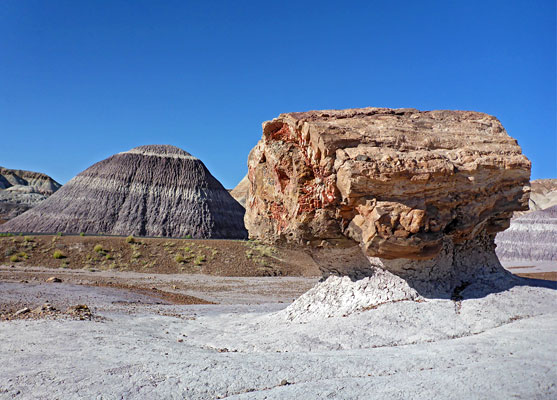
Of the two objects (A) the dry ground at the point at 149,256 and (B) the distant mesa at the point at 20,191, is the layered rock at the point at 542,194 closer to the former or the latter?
(A) the dry ground at the point at 149,256

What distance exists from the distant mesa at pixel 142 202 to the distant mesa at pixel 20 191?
31405 millimetres

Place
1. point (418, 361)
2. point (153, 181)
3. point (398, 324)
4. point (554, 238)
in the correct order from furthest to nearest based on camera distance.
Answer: point (153, 181) < point (554, 238) < point (398, 324) < point (418, 361)

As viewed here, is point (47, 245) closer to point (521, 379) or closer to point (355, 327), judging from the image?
point (355, 327)

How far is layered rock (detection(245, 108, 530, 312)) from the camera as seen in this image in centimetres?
667

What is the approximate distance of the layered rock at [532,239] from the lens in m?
34.3

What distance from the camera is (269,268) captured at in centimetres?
2830

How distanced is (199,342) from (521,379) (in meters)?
4.52

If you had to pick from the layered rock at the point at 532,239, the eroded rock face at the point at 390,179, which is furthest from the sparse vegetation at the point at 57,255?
the layered rock at the point at 532,239

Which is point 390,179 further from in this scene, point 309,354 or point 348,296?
point 309,354

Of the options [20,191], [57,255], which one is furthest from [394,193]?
[20,191]

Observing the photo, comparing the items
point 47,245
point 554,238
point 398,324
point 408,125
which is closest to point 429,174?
point 408,125

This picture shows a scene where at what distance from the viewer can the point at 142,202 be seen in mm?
Answer: 46125

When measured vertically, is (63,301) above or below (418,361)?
below

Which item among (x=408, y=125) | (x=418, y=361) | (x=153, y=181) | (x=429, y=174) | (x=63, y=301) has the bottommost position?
(x=63, y=301)
